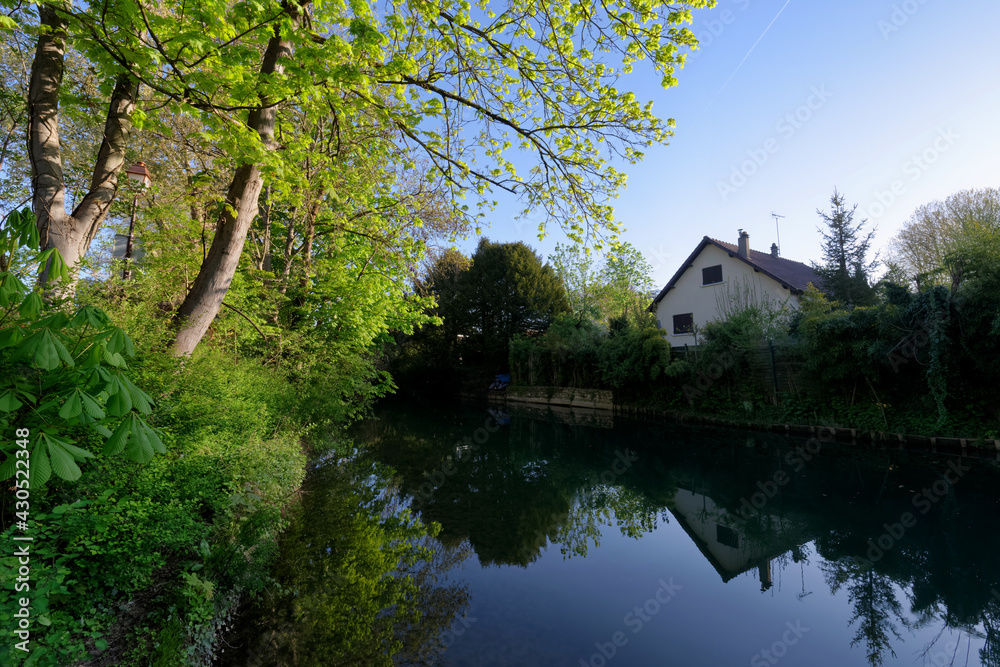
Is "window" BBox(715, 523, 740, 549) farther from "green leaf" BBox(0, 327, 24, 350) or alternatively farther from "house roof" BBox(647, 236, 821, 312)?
"house roof" BBox(647, 236, 821, 312)

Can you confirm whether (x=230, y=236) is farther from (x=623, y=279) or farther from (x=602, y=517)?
(x=623, y=279)

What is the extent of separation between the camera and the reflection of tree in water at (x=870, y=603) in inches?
157

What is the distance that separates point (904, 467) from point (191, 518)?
1205cm

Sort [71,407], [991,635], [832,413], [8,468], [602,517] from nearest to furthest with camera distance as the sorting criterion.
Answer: [71,407] → [8,468] → [991,635] → [602,517] → [832,413]

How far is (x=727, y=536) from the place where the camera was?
641cm

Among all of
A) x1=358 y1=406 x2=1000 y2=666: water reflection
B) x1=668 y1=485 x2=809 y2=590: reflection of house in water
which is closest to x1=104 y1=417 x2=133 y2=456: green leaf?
x1=358 y1=406 x2=1000 y2=666: water reflection

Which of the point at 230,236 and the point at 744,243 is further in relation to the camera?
the point at 744,243

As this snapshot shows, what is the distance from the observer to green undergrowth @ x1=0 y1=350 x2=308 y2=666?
2.28m

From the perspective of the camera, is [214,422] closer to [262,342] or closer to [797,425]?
[262,342]

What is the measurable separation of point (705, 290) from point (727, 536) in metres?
19.8

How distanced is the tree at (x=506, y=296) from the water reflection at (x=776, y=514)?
1876 centimetres

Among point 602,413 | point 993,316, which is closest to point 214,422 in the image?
point 993,316

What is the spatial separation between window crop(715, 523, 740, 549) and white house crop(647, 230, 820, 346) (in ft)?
51.8

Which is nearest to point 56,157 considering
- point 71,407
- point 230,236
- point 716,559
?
point 230,236
